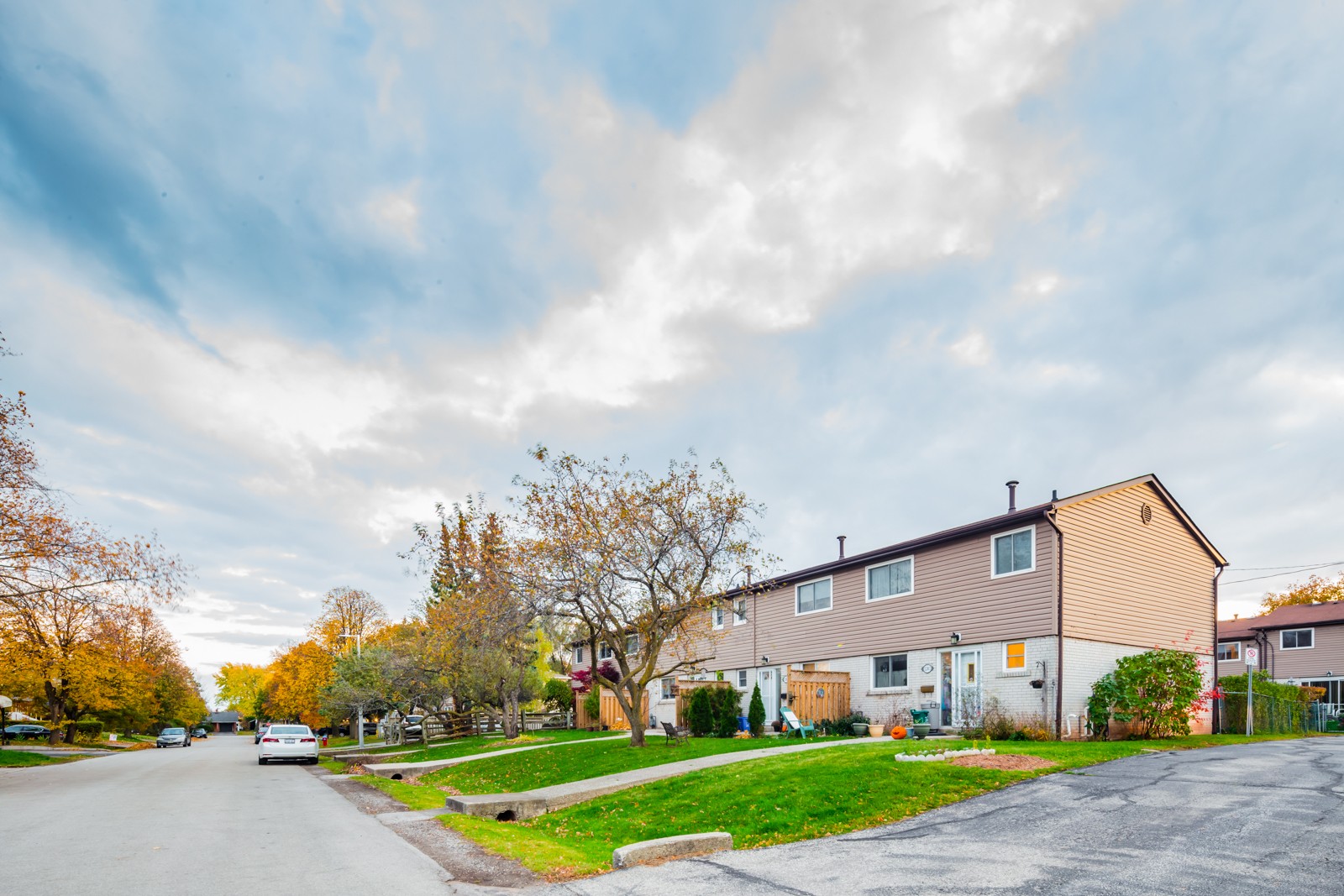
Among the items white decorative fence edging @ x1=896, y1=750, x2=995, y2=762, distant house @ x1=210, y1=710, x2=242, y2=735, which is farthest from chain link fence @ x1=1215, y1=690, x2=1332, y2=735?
distant house @ x1=210, y1=710, x2=242, y2=735

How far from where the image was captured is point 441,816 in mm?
14906

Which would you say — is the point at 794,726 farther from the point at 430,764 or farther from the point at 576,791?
the point at 430,764

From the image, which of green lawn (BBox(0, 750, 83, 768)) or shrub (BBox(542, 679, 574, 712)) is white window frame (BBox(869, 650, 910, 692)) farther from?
green lawn (BBox(0, 750, 83, 768))

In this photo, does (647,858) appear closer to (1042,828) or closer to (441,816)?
(1042,828)

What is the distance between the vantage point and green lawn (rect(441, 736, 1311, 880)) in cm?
1116

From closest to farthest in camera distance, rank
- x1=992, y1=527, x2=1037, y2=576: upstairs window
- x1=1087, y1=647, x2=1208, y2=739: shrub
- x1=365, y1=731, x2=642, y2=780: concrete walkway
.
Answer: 1. x1=1087, y1=647, x2=1208, y2=739: shrub
2. x1=992, y1=527, x2=1037, y2=576: upstairs window
3. x1=365, y1=731, x2=642, y2=780: concrete walkway

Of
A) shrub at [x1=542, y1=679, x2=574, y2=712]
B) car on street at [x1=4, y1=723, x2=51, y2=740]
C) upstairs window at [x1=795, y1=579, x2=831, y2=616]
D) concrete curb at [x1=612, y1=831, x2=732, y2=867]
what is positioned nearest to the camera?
concrete curb at [x1=612, y1=831, x2=732, y2=867]

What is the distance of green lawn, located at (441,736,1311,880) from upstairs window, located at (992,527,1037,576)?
6.53m

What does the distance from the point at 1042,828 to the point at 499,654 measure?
22.9 metres

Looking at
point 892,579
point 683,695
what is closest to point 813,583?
point 892,579

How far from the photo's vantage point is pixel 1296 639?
43.6m

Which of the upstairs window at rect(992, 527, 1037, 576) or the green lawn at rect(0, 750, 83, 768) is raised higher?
the upstairs window at rect(992, 527, 1037, 576)

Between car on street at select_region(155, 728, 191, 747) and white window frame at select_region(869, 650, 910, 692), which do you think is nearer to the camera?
white window frame at select_region(869, 650, 910, 692)

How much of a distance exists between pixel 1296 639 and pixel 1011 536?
101 feet
